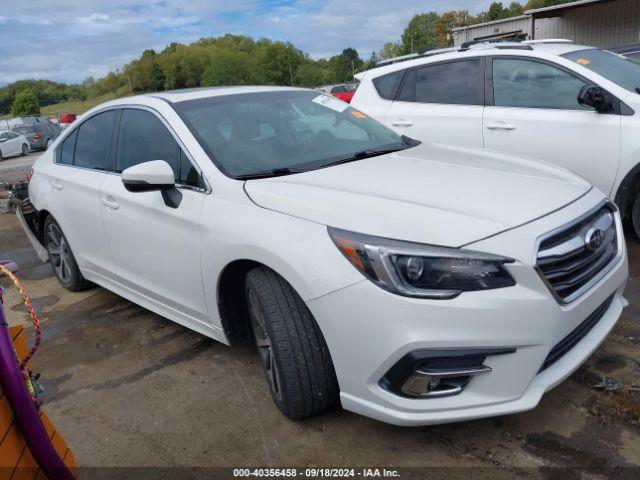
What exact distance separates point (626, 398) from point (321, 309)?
1.53 m

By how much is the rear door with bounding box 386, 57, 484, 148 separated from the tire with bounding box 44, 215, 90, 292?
313 centimetres

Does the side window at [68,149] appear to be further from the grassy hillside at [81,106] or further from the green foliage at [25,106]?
the grassy hillside at [81,106]

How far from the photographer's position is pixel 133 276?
3.61 m

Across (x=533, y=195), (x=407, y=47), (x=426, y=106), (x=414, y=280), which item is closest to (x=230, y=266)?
(x=414, y=280)

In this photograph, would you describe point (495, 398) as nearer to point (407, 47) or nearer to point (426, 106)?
point (426, 106)

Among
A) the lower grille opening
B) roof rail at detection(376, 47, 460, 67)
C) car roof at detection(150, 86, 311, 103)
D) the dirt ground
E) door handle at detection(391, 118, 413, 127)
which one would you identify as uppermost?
roof rail at detection(376, 47, 460, 67)

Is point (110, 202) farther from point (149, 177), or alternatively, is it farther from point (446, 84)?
A: point (446, 84)

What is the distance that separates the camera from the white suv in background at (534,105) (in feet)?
14.1

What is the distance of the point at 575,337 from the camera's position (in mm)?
2416

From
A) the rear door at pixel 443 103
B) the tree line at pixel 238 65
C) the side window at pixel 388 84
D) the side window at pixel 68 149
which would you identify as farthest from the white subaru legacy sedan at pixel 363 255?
the tree line at pixel 238 65

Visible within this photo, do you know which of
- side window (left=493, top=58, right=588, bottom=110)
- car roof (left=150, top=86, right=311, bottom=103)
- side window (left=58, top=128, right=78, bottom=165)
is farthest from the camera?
side window (left=493, top=58, right=588, bottom=110)

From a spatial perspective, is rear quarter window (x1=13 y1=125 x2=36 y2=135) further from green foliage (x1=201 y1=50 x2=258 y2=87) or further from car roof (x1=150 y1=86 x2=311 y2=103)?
green foliage (x1=201 y1=50 x2=258 y2=87)

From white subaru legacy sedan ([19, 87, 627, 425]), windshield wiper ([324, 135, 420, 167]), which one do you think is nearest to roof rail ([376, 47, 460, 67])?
windshield wiper ([324, 135, 420, 167])

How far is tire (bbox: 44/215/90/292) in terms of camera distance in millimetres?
4586
